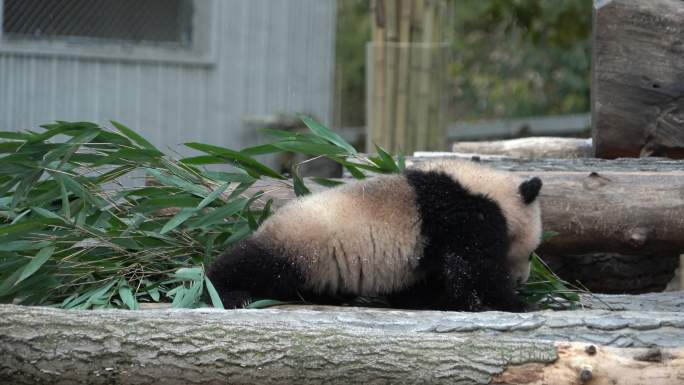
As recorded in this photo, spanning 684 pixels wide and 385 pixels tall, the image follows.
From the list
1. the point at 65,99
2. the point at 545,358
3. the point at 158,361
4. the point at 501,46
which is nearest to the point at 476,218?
the point at 545,358

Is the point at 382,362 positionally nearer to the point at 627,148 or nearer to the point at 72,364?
the point at 72,364

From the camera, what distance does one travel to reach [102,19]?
790 centimetres

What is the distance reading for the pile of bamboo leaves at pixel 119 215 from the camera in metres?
3.47

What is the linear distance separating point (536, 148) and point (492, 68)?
392 inches

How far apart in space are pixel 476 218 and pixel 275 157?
5405 millimetres

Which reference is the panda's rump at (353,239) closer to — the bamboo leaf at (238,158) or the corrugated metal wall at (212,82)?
the bamboo leaf at (238,158)

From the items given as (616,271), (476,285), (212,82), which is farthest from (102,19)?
(476,285)

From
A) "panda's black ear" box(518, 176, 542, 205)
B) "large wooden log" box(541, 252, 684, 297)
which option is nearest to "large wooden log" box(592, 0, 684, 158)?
"large wooden log" box(541, 252, 684, 297)

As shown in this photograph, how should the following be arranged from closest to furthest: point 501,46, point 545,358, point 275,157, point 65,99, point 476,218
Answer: point 545,358, point 476,218, point 65,99, point 275,157, point 501,46

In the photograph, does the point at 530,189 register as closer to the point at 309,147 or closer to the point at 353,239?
the point at 353,239

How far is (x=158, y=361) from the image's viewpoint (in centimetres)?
256

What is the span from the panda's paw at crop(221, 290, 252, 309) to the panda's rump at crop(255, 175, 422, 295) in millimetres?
196

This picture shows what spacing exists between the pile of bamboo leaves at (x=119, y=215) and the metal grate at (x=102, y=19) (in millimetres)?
3855

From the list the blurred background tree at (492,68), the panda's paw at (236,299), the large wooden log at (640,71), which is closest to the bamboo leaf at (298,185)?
the panda's paw at (236,299)
